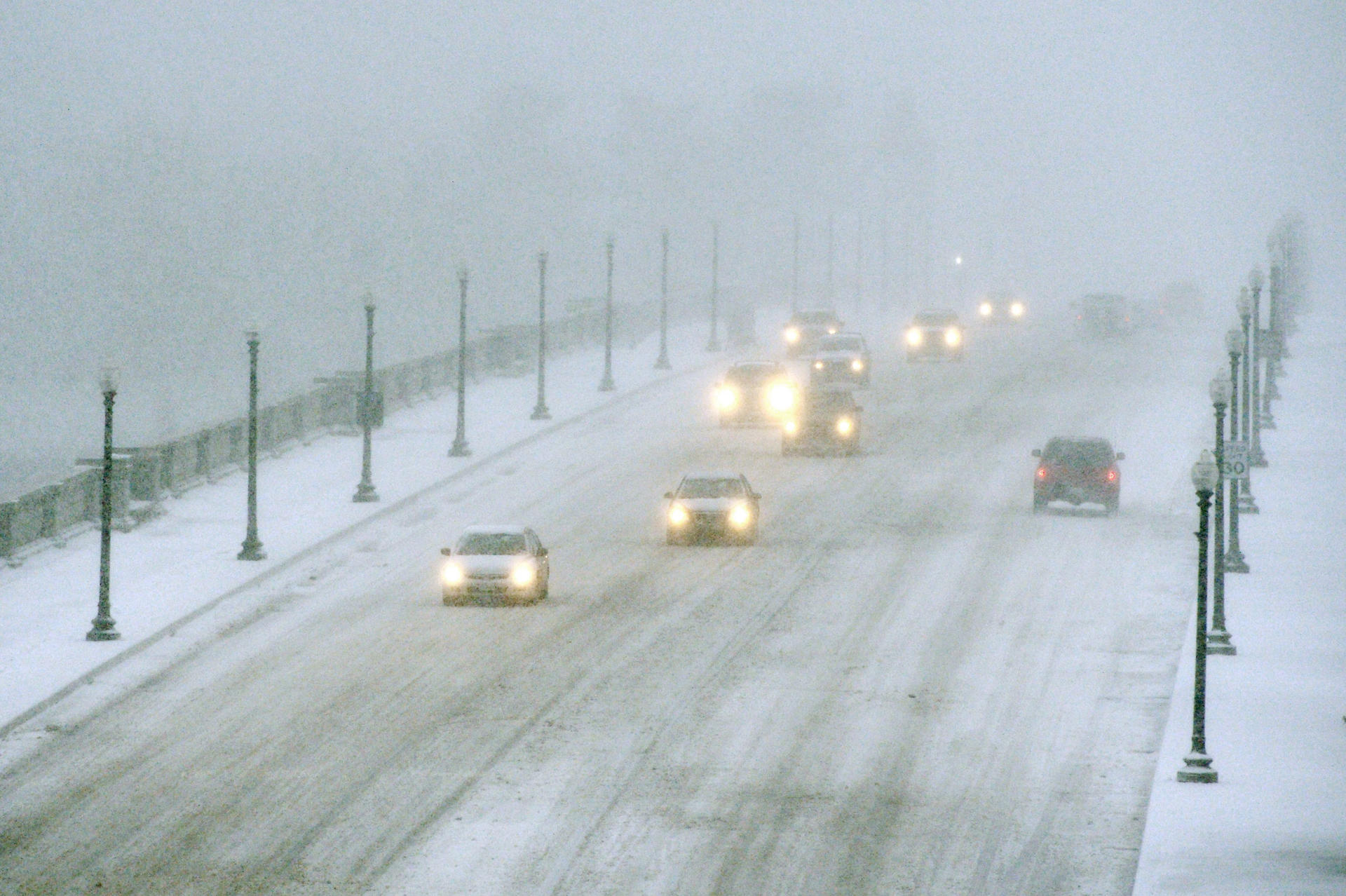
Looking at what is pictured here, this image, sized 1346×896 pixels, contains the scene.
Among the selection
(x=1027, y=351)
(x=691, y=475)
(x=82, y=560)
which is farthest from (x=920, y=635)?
(x=1027, y=351)

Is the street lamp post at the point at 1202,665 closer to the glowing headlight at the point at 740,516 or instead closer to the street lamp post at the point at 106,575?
the street lamp post at the point at 106,575

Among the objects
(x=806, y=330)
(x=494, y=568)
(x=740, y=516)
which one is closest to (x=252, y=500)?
(x=494, y=568)

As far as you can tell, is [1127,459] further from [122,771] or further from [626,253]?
[626,253]

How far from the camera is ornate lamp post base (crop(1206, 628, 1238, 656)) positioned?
36.2 metres

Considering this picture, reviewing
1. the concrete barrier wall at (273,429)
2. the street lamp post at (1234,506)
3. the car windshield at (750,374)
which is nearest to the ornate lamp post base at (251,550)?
the concrete barrier wall at (273,429)

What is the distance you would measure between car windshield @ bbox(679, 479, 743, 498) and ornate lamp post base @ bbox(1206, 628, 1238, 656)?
13553 mm

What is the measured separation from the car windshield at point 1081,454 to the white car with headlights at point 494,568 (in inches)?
614

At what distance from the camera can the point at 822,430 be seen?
61.2 meters

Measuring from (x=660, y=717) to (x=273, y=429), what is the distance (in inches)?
1192

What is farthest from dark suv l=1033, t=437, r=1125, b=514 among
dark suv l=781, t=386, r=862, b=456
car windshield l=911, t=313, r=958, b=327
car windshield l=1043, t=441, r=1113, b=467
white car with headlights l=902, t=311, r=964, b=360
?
car windshield l=911, t=313, r=958, b=327

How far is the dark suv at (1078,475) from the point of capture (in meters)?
51.6

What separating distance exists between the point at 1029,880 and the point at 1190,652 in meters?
13.6

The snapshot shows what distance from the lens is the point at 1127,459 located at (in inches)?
2425

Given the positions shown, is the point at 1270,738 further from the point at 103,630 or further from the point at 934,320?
the point at 934,320
